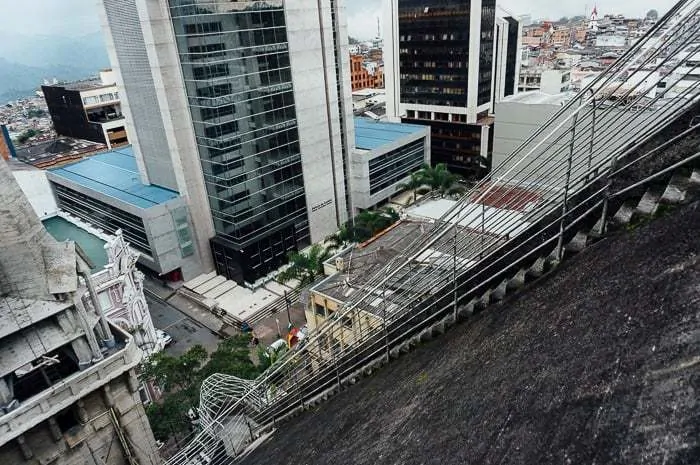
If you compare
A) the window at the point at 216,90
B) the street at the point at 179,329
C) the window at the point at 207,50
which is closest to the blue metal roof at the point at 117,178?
the street at the point at 179,329

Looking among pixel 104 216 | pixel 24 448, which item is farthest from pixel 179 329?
pixel 24 448

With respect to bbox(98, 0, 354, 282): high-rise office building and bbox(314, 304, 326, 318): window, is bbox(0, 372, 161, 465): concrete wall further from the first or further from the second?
bbox(98, 0, 354, 282): high-rise office building

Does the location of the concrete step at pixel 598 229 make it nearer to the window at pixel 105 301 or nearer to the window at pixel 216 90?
the window at pixel 105 301

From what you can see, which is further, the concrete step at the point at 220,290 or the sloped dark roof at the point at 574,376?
the concrete step at the point at 220,290

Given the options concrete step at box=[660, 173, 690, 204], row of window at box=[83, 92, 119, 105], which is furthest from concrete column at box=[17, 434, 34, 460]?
row of window at box=[83, 92, 119, 105]

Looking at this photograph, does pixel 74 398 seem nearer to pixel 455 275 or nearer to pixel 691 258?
pixel 455 275

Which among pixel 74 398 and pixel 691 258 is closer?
pixel 691 258

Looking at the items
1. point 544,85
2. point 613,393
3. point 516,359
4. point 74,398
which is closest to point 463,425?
point 516,359
